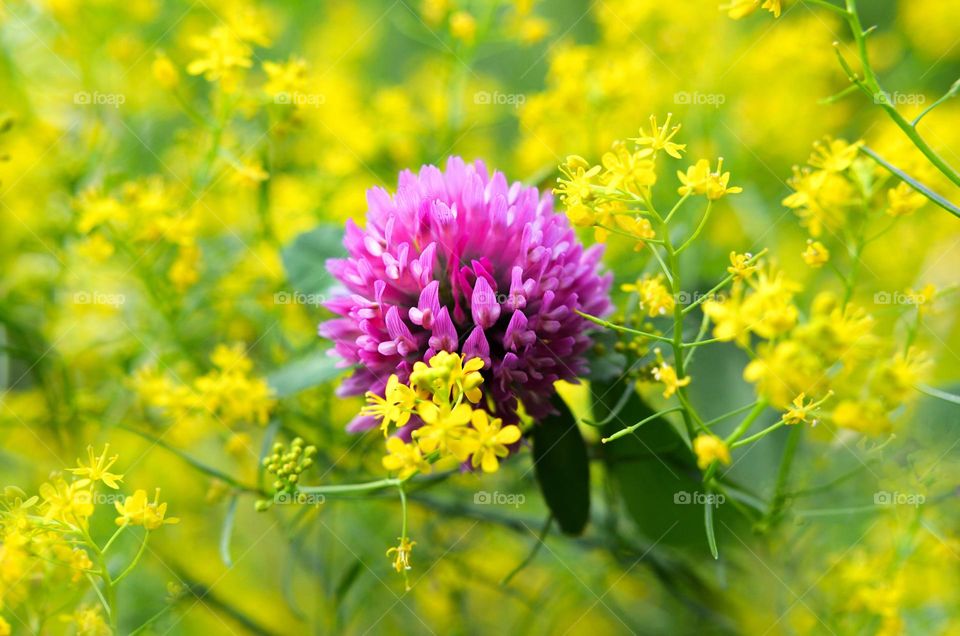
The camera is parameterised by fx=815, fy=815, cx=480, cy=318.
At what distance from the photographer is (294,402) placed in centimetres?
76

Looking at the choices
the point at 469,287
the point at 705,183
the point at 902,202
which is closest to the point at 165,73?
the point at 469,287

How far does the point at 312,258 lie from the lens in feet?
2.24

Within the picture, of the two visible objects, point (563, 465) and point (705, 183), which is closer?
point (705, 183)

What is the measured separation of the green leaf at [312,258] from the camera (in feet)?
2.22

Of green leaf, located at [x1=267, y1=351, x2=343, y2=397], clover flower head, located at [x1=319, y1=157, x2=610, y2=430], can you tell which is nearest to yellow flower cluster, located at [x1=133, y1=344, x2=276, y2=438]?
green leaf, located at [x1=267, y1=351, x2=343, y2=397]

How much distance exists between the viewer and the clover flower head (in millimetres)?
508

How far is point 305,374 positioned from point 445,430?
0.77 ft

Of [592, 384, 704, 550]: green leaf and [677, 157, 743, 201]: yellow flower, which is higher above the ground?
[677, 157, 743, 201]: yellow flower

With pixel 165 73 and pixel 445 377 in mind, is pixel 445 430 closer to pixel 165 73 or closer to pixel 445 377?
pixel 445 377

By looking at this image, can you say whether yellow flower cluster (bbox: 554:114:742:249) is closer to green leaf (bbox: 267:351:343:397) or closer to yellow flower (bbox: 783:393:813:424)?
yellow flower (bbox: 783:393:813:424)

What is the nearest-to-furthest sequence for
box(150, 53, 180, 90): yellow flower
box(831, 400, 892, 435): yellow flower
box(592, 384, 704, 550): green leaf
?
box(831, 400, 892, 435): yellow flower < box(592, 384, 704, 550): green leaf < box(150, 53, 180, 90): yellow flower

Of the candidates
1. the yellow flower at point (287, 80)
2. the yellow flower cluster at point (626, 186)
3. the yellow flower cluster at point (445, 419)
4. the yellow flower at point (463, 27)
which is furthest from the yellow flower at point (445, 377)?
the yellow flower at point (463, 27)

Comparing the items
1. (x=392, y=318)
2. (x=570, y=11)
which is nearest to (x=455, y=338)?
(x=392, y=318)

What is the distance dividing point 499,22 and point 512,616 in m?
0.71
